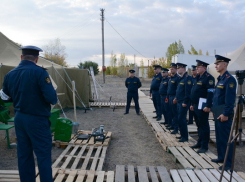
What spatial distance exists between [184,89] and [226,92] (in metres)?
1.66

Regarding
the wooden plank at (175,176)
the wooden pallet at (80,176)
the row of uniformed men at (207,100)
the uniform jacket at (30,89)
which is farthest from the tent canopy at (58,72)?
the wooden plank at (175,176)

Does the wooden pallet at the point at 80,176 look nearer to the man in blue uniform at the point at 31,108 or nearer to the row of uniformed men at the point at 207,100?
the man in blue uniform at the point at 31,108

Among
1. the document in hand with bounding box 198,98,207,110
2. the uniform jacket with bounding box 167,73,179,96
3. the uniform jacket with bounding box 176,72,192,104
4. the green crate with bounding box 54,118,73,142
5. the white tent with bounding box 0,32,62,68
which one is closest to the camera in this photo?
the document in hand with bounding box 198,98,207,110

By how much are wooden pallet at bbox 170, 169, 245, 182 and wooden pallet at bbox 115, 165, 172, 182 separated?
0.49 ft

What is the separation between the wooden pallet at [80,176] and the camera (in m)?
3.14

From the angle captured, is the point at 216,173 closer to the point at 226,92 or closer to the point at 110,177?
the point at 226,92

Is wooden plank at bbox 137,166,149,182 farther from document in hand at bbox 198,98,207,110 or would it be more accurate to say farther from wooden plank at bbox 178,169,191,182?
document in hand at bbox 198,98,207,110

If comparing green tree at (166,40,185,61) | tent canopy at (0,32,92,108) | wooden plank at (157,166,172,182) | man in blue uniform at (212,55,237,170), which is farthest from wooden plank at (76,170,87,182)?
green tree at (166,40,185,61)

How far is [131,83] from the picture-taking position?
886cm

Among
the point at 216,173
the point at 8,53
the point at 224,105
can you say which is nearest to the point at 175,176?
the point at 216,173

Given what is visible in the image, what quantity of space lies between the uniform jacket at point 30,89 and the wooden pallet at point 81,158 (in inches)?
62.2

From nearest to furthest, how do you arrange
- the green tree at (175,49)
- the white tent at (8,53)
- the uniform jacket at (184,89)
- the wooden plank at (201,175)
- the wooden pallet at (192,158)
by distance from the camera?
the wooden plank at (201,175) < the wooden pallet at (192,158) < the uniform jacket at (184,89) < the white tent at (8,53) < the green tree at (175,49)

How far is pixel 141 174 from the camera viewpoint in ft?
10.9

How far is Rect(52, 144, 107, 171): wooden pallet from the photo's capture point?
3820 mm
